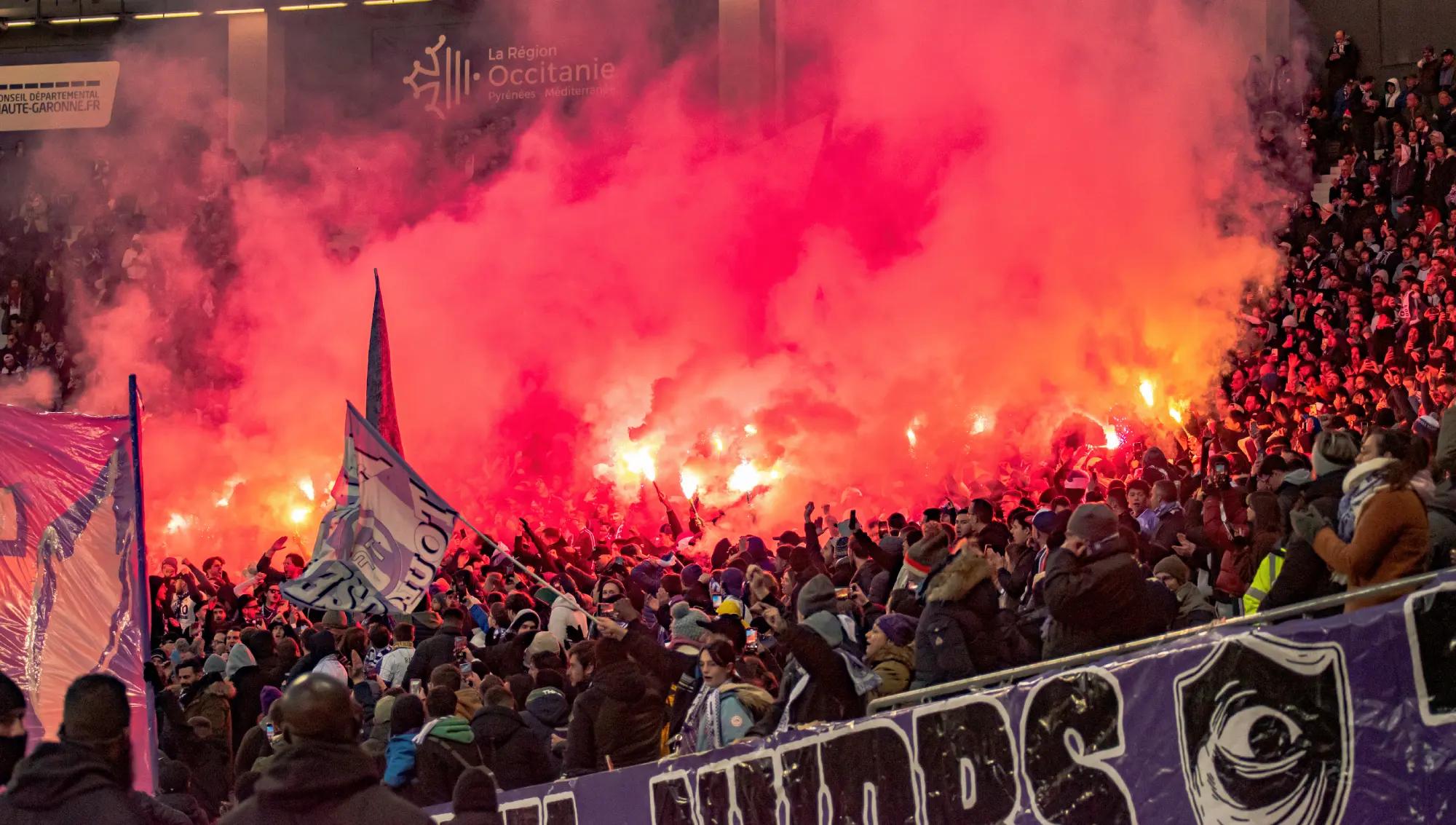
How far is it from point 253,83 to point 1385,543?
19550 millimetres

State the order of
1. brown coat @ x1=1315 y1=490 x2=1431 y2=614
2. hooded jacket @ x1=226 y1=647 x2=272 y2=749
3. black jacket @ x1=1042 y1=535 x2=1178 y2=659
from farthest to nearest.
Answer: hooded jacket @ x1=226 y1=647 x2=272 y2=749, black jacket @ x1=1042 y1=535 x2=1178 y2=659, brown coat @ x1=1315 y1=490 x2=1431 y2=614

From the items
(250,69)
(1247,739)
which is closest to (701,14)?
(250,69)

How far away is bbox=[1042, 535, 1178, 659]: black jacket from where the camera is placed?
17.8 ft

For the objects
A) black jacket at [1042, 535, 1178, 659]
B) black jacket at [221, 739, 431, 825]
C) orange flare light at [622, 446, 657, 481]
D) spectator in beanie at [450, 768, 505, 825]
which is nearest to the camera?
black jacket at [221, 739, 431, 825]

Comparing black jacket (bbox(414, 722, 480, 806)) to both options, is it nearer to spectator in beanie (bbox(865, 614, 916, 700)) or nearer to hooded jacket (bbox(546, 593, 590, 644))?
spectator in beanie (bbox(865, 614, 916, 700))

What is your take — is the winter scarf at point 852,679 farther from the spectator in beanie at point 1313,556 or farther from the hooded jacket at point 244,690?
the hooded jacket at point 244,690

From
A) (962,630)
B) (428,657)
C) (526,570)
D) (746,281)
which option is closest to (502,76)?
(746,281)

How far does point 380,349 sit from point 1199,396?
637 cm

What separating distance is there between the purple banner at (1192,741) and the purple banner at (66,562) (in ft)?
9.05

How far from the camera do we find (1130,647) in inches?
191

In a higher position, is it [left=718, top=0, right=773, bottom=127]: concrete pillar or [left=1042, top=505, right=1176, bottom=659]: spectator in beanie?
[left=718, top=0, right=773, bottom=127]: concrete pillar

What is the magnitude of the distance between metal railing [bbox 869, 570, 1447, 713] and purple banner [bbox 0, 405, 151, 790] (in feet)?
9.57

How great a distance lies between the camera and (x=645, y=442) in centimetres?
1797

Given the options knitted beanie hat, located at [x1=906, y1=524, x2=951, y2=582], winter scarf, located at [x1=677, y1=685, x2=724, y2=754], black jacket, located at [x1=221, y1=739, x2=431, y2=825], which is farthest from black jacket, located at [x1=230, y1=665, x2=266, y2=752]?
black jacket, located at [x1=221, y1=739, x2=431, y2=825]
